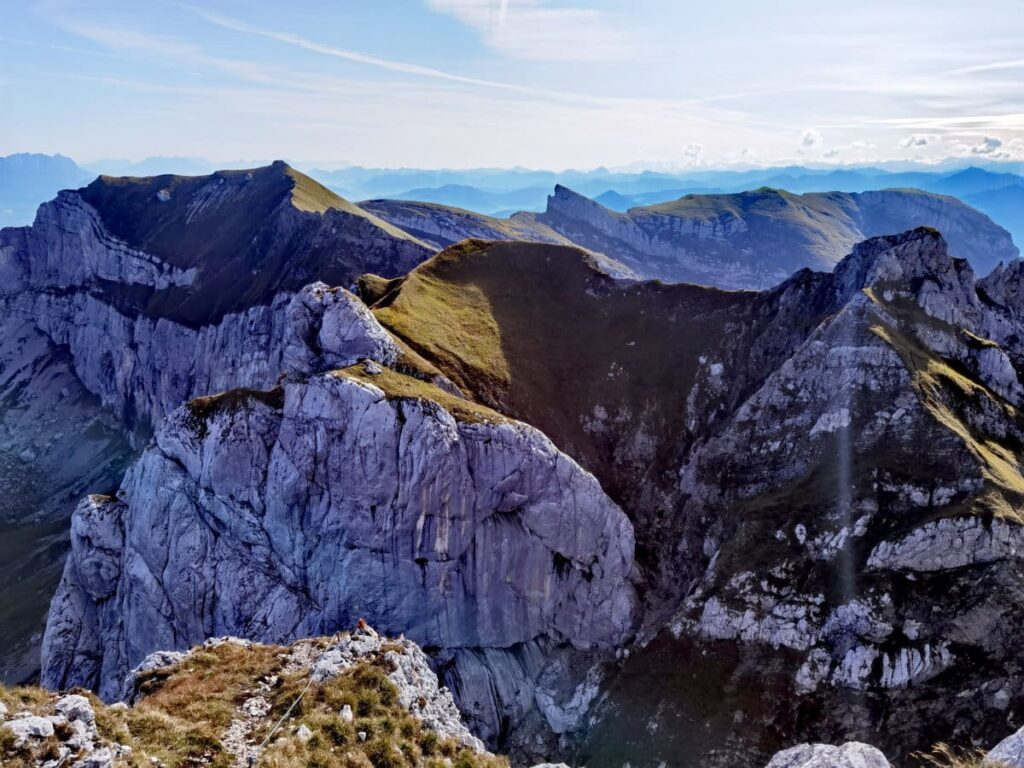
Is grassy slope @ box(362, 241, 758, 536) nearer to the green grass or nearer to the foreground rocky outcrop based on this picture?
the green grass

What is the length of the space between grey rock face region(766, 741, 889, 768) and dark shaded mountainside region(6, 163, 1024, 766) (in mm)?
24895

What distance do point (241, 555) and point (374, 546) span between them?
11.1 metres

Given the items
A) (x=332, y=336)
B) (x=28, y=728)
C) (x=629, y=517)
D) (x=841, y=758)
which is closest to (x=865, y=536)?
(x=629, y=517)

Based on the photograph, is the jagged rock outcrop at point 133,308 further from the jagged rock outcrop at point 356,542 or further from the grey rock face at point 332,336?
the grey rock face at point 332,336

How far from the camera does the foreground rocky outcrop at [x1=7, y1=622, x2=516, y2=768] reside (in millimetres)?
17406

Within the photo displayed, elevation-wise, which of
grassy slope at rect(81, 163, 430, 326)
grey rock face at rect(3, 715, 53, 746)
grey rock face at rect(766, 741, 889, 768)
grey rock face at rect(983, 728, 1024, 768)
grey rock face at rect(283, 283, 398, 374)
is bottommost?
grey rock face at rect(766, 741, 889, 768)

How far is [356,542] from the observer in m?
48.7

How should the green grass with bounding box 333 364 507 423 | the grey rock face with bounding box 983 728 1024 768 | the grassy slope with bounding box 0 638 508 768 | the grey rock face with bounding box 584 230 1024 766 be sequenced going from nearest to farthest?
the grey rock face with bounding box 983 728 1024 768
the grassy slope with bounding box 0 638 508 768
the grey rock face with bounding box 584 230 1024 766
the green grass with bounding box 333 364 507 423

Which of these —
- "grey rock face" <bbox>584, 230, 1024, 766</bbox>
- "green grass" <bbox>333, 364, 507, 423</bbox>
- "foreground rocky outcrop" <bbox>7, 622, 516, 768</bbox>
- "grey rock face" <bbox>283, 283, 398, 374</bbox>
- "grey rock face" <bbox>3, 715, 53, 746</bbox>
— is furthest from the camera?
"grey rock face" <bbox>283, 283, 398, 374</bbox>

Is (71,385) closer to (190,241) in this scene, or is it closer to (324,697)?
(190,241)

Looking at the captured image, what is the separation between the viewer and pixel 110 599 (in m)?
53.0

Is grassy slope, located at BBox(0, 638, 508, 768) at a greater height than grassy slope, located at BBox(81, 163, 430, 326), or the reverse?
grassy slope, located at BBox(81, 163, 430, 326)

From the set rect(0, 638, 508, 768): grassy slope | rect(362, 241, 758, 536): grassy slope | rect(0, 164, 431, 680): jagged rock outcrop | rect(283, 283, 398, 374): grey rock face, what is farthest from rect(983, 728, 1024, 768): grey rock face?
rect(0, 164, 431, 680): jagged rock outcrop

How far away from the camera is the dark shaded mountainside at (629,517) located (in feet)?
143
